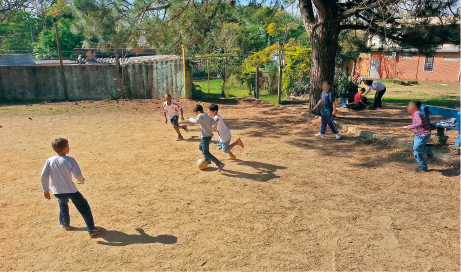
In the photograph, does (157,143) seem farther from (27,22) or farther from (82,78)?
(27,22)

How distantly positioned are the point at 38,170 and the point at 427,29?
11.8 meters

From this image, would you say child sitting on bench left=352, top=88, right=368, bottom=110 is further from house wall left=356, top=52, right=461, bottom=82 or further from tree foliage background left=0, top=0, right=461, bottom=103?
house wall left=356, top=52, right=461, bottom=82

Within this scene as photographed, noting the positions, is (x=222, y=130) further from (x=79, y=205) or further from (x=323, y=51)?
(x=323, y=51)

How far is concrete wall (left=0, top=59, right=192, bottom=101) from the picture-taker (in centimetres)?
1714

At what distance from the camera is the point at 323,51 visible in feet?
38.6

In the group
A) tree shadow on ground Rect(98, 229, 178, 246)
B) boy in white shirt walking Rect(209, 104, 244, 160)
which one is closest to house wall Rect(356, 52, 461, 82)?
boy in white shirt walking Rect(209, 104, 244, 160)

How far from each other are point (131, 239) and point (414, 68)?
35.3 meters

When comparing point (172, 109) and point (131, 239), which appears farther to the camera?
point (172, 109)

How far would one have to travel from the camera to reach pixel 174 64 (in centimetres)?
1739

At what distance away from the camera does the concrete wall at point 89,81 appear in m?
17.1

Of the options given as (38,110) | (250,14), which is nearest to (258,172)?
(250,14)

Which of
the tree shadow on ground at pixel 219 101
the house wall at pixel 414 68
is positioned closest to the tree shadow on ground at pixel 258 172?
the tree shadow on ground at pixel 219 101

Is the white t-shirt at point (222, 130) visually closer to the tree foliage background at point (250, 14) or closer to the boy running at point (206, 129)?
the boy running at point (206, 129)

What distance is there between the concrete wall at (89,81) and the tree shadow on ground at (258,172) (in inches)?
408
